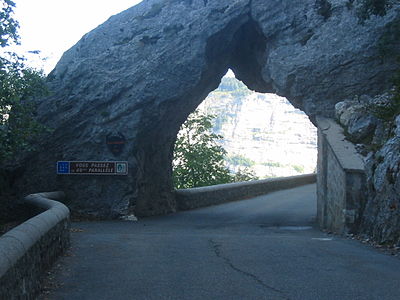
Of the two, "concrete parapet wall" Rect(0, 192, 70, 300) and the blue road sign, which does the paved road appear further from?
the blue road sign

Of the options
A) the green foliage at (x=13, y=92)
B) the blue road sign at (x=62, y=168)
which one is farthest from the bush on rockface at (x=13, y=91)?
the blue road sign at (x=62, y=168)

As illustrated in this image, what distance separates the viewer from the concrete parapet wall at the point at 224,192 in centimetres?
2339

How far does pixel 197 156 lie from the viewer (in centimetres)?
3762

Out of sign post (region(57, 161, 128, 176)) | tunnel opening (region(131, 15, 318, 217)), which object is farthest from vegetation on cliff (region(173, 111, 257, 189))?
sign post (region(57, 161, 128, 176))

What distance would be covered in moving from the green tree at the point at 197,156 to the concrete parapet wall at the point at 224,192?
5.83 meters

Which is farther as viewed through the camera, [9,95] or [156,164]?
[156,164]

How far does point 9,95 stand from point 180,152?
24.8 metres

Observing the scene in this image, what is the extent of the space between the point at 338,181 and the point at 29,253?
31.3ft

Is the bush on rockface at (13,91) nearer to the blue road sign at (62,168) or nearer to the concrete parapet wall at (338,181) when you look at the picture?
the blue road sign at (62,168)

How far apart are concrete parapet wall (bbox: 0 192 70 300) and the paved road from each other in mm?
364

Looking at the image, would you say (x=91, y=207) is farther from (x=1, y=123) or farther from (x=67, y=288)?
(x=67, y=288)

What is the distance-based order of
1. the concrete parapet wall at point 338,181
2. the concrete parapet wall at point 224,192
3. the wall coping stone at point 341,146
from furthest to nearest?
the concrete parapet wall at point 224,192
the wall coping stone at point 341,146
the concrete parapet wall at point 338,181

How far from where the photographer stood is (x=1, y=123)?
1409 centimetres

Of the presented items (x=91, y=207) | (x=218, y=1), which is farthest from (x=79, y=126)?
(x=218, y=1)
